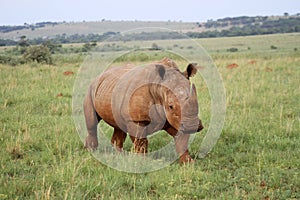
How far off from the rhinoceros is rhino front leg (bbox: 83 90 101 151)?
317 mm

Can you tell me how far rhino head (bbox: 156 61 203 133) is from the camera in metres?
5.43

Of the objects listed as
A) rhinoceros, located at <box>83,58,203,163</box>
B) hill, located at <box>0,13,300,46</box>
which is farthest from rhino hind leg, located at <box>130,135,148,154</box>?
hill, located at <box>0,13,300,46</box>

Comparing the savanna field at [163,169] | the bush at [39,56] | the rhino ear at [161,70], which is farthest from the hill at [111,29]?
the rhino ear at [161,70]

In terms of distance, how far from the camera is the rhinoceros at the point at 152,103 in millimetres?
5488

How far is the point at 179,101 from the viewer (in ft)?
17.9

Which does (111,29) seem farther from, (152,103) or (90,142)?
(152,103)

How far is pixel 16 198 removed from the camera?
4383 mm

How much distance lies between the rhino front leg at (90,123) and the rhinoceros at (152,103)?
317 millimetres

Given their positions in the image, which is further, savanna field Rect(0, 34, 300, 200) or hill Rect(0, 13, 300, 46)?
hill Rect(0, 13, 300, 46)

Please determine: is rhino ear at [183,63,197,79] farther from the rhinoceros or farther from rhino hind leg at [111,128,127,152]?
rhino hind leg at [111,128,127,152]

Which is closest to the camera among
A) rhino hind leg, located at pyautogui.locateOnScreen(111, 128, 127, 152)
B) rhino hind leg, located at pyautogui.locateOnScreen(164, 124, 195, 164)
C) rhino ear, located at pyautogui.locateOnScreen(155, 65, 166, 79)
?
rhino ear, located at pyautogui.locateOnScreen(155, 65, 166, 79)

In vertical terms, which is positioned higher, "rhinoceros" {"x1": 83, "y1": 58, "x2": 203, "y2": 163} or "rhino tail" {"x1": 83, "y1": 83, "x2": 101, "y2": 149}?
"rhinoceros" {"x1": 83, "y1": 58, "x2": 203, "y2": 163}

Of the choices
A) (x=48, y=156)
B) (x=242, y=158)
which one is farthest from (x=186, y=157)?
(x=48, y=156)

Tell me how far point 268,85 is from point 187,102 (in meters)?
9.42
